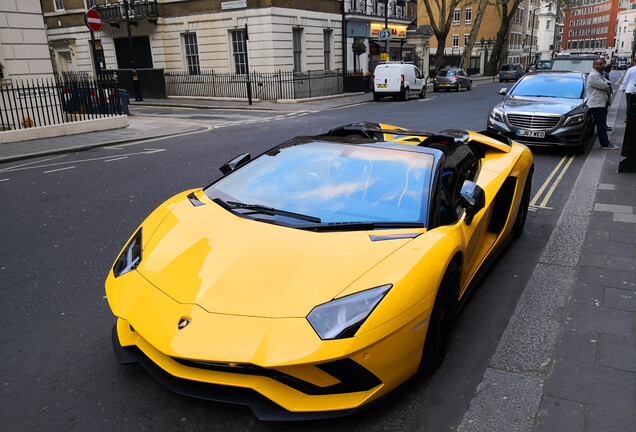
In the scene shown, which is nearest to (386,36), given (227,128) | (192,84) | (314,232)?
(192,84)

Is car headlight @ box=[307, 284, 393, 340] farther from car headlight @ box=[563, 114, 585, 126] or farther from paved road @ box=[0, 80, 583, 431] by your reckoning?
car headlight @ box=[563, 114, 585, 126]

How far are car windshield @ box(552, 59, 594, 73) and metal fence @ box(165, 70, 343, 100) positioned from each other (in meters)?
12.3

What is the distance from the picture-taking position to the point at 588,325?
333 cm

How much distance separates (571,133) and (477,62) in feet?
184

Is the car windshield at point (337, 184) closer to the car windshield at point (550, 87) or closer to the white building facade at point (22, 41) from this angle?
the car windshield at point (550, 87)

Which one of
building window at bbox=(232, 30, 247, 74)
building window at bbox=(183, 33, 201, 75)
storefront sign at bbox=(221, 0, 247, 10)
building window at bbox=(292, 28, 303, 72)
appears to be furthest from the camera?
building window at bbox=(183, 33, 201, 75)

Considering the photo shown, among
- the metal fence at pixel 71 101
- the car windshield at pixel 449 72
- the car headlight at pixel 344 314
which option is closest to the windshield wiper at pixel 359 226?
the car headlight at pixel 344 314

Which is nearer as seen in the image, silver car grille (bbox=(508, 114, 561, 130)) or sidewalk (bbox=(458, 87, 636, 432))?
sidewalk (bbox=(458, 87, 636, 432))

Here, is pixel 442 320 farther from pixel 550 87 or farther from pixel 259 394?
pixel 550 87

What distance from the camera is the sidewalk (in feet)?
8.12

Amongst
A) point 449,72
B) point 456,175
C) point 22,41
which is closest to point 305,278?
point 456,175

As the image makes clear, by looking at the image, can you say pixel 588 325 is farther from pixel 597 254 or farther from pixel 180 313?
pixel 180 313

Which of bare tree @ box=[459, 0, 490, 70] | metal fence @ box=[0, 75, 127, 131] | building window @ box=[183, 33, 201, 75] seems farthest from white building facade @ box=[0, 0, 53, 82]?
bare tree @ box=[459, 0, 490, 70]

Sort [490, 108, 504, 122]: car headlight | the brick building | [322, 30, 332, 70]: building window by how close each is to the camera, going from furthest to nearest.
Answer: the brick building, [322, 30, 332, 70]: building window, [490, 108, 504, 122]: car headlight
